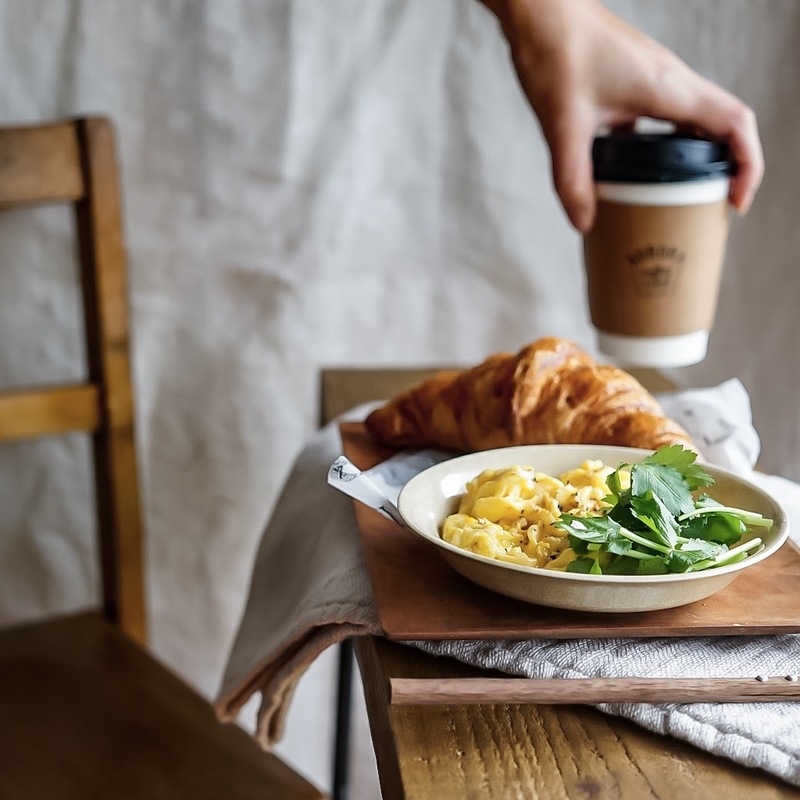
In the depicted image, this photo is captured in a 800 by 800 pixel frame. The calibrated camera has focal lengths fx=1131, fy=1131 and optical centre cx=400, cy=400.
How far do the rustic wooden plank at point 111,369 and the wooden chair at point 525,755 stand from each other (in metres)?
0.78

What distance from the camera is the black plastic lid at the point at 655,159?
30.9 inches

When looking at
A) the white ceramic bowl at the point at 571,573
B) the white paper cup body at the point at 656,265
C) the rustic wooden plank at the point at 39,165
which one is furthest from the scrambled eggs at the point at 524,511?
the rustic wooden plank at the point at 39,165

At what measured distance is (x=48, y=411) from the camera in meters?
1.24

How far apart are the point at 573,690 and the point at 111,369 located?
2.84ft

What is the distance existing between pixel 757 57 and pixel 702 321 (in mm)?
556

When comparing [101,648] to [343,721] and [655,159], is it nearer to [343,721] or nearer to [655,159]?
[343,721]

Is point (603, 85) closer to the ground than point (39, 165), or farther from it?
farther from it

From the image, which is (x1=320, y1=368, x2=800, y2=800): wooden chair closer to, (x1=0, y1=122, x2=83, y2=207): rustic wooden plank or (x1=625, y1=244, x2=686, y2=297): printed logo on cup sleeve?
(x1=625, y1=244, x2=686, y2=297): printed logo on cup sleeve

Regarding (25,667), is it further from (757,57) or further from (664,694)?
(757,57)

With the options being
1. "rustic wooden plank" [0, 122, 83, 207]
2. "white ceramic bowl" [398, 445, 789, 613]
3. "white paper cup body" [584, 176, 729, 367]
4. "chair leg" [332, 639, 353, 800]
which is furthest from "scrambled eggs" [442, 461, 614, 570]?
"rustic wooden plank" [0, 122, 83, 207]

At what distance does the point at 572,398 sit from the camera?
750 mm

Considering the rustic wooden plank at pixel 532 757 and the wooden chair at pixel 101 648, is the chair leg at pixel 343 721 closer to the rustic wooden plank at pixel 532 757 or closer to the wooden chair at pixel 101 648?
the wooden chair at pixel 101 648

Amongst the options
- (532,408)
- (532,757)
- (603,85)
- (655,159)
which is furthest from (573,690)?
(603,85)

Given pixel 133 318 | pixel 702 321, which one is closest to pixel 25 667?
pixel 133 318
